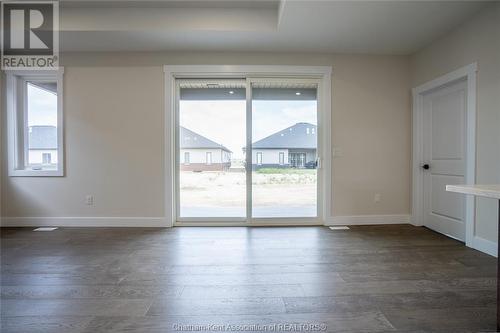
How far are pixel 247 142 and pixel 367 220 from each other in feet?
7.13

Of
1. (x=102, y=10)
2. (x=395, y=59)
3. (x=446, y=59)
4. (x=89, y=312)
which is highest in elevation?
(x=102, y=10)

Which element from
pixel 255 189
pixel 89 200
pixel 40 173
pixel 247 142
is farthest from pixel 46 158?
pixel 255 189

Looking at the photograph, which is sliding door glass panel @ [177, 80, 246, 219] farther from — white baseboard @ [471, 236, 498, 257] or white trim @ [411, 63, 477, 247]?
white baseboard @ [471, 236, 498, 257]

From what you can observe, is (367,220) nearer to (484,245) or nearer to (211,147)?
(484,245)

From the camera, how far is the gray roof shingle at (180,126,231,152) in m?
3.94

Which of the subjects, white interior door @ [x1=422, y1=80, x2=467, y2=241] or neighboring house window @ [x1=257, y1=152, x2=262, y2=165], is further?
neighboring house window @ [x1=257, y1=152, x2=262, y2=165]

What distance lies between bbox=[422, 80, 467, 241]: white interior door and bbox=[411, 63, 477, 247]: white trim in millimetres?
71

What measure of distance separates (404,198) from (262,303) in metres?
3.17

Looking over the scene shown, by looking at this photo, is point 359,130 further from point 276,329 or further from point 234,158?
point 276,329

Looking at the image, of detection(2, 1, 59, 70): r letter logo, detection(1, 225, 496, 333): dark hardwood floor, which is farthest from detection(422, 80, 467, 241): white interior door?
detection(2, 1, 59, 70): r letter logo

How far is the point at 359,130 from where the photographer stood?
386cm

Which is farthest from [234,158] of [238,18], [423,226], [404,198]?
[423,226]

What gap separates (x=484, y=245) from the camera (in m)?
2.69

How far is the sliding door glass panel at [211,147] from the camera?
392 centimetres
